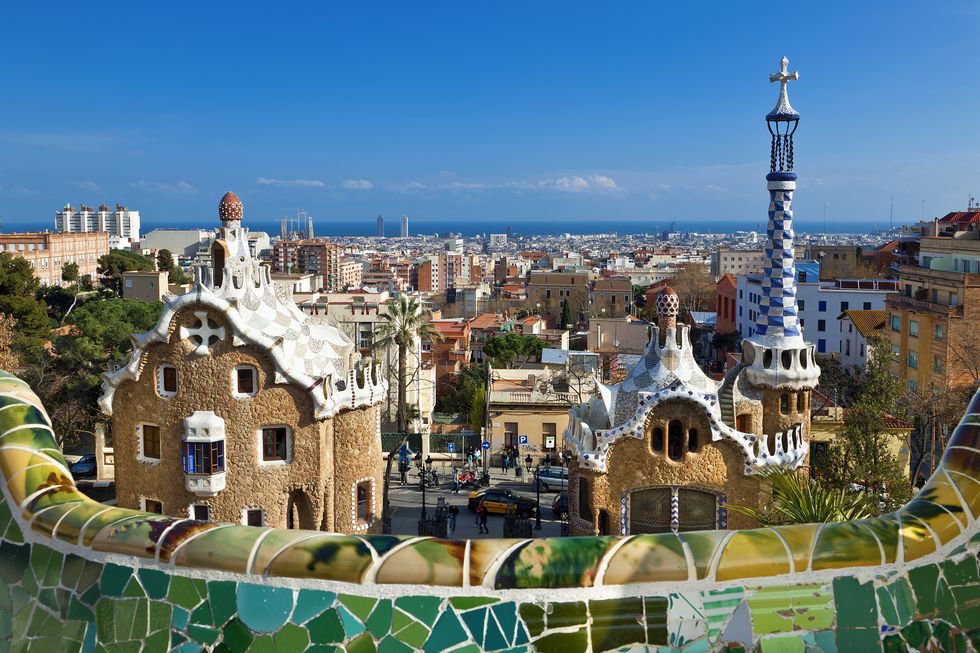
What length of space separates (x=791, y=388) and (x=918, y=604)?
18878mm

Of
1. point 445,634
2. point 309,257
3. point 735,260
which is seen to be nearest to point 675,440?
point 445,634

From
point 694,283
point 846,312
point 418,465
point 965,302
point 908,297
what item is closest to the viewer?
point 418,465

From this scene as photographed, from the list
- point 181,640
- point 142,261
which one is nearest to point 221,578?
point 181,640

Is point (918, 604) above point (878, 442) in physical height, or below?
above

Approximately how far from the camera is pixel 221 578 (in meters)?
5.57

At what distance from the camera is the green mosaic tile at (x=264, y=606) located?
5457 mm

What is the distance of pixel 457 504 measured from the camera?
31000 mm

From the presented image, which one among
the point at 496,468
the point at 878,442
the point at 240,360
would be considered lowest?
the point at 496,468

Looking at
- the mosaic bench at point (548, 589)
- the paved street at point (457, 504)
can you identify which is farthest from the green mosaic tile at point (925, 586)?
the paved street at point (457, 504)

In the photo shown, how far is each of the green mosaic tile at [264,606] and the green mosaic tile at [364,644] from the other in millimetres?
425

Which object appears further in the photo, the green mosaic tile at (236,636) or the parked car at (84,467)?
the parked car at (84,467)

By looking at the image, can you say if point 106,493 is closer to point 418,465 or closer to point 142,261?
point 418,465

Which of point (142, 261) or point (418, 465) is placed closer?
point (418, 465)

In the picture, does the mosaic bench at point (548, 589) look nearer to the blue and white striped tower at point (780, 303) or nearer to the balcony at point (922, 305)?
the blue and white striped tower at point (780, 303)
